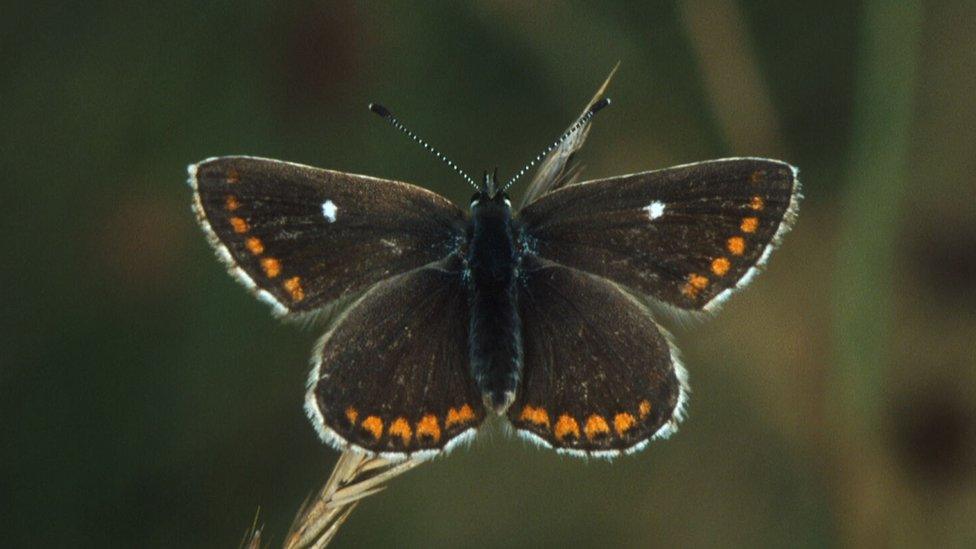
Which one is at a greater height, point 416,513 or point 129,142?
point 129,142

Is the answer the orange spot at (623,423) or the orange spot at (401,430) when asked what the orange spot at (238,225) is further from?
the orange spot at (623,423)

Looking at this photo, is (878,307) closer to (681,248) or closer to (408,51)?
(681,248)

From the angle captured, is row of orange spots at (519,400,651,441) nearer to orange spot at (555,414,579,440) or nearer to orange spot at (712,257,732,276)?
orange spot at (555,414,579,440)

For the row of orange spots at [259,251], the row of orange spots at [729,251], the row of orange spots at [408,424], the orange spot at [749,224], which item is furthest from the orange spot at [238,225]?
the orange spot at [749,224]

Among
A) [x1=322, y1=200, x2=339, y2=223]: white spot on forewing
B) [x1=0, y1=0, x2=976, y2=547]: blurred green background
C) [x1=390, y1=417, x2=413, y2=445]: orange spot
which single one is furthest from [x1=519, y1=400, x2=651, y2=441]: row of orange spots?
[x1=0, y1=0, x2=976, y2=547]: blurred green background

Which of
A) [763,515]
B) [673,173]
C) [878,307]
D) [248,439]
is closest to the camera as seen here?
[673,173]

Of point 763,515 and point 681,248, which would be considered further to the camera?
point 763,515

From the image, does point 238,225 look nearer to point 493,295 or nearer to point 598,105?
point 493,295

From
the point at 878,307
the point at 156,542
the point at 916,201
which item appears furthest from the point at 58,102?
the point at 916,201
